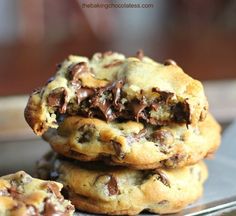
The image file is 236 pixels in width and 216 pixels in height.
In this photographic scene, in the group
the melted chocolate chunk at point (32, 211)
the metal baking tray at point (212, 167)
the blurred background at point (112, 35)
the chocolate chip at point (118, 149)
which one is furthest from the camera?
the blurred background at point (112, 35)

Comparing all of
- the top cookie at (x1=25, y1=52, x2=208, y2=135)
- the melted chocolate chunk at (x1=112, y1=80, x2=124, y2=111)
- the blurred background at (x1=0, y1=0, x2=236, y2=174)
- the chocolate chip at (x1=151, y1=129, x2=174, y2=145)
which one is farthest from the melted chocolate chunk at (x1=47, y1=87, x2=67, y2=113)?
the blurred background at (x1=0, y1=0, x2=236, y2=174)

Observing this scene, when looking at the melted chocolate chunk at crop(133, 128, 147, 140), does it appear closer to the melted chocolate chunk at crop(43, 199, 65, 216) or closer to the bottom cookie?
the bottom cookie

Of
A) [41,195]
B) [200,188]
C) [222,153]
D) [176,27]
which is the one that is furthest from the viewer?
[176,27]

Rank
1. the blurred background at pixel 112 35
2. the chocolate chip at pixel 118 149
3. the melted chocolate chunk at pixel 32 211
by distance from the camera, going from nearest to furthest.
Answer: the melted chocolate chunk at pixel 32 211, the chocolate chip at pixel 118 149, the blurred background at pixel 112 35

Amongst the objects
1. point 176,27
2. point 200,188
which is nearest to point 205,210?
point 200,188

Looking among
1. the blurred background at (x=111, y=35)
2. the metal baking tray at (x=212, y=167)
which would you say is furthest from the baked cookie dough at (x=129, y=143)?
the blurred background at (x=111, y=35)

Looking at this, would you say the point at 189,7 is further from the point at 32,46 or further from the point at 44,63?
the point at 44,63

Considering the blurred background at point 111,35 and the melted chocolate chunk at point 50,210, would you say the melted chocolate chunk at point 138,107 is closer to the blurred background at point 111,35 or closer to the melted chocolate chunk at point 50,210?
the melted chocolate chunk at point 50,210

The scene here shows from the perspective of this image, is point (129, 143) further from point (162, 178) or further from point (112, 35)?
point (112, 35)
